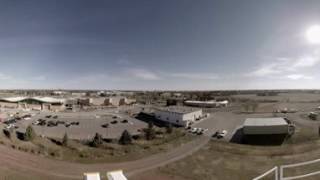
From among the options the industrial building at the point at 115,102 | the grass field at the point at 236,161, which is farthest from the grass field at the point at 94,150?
the industrial building at the point at 115,102

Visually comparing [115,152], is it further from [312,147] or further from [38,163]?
→ [312,147]

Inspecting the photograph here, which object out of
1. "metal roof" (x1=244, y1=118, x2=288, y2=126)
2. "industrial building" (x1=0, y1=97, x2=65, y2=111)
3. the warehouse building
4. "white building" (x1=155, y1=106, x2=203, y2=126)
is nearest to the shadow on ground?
the warehouse building

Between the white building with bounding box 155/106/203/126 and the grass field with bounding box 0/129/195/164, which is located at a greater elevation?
the white building with bounding box 155/106/203/126

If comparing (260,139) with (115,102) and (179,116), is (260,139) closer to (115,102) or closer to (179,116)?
(179,116)

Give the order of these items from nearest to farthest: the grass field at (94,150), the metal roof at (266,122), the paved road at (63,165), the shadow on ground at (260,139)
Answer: the paved road at (63,165) → the grass field at (94,150) → the shadow on ground at (260,139) → the metal roof at (266,122)

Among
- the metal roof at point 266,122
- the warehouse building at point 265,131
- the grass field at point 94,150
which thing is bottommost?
the grass field at point 94,150

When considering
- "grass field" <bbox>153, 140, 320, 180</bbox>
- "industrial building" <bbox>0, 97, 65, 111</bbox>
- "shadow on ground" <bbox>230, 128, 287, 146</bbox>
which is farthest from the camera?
"industrial building" <bbox>0, 97, 65, 111</bbox>

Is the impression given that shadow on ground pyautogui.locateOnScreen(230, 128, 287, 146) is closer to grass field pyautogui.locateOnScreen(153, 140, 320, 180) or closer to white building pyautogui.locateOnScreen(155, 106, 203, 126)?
grass field pyautogui.locateOnScreen(153, 140, 320, 180)

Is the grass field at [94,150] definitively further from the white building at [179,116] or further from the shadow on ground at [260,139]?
the white building at [179,116]
